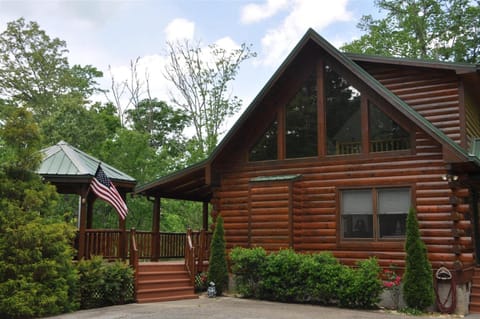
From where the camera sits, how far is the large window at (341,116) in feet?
40.9

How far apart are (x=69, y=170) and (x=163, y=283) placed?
3801mm

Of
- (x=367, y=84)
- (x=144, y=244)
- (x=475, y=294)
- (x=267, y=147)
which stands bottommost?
(x=475, y=294)

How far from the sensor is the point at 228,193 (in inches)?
559

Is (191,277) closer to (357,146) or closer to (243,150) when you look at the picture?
(243,150)

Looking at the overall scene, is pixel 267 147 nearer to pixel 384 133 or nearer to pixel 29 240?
pixel 384 133

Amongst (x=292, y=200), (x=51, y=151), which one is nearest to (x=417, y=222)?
(x=292, y=200)

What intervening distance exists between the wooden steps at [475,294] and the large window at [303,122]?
189 inches

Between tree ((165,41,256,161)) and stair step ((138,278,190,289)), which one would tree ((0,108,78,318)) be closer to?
stair step ((138,278,190,289))

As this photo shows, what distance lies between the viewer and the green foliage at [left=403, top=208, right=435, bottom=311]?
10398 millimetres

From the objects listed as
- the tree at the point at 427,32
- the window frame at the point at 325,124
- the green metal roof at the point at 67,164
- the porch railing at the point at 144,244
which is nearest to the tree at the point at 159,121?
the tree at the point at 427,32

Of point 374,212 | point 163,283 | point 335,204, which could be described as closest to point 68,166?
point 163,283

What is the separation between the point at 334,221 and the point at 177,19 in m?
20.1

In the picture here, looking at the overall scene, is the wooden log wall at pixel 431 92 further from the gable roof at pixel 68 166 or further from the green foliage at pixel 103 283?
the green foliage at pixel 103 283

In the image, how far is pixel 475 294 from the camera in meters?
11.5
